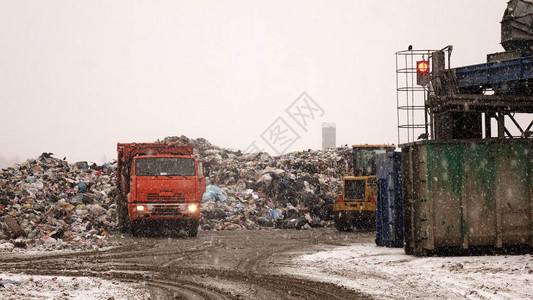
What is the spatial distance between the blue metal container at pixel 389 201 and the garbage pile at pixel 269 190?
8705 millimetres

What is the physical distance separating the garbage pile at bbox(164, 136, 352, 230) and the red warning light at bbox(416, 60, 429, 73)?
6.53 metres

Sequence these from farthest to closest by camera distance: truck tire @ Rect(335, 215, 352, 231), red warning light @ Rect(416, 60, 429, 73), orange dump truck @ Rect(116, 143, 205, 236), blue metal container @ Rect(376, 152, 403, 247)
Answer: truck tire @ Rect(335, 215, 352, 231) < red warning light @ Rect(416, 60, 429, 73) < orange dump truck @ Rect(116, 143, 205, 236) < blue metal container @ Rect(376, 152, 403, 247)

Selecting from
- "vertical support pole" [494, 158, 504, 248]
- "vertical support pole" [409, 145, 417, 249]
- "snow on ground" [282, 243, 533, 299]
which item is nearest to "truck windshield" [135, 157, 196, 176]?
"snow on ground" [282, 243, 533, 299]

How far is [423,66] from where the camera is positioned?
61.1 ft

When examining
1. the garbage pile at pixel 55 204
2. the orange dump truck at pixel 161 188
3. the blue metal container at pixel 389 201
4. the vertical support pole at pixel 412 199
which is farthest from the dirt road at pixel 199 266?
the vertical support pole at pixel 412 199

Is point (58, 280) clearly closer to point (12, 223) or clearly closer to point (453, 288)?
point (453, 288)

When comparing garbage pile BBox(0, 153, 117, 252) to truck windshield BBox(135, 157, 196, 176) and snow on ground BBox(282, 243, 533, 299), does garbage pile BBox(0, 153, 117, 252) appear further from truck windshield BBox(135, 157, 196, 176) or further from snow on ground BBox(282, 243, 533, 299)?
snow on ground BBox(282, 243, 533, 299)

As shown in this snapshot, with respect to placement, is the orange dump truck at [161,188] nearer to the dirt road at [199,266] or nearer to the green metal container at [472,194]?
the dirt road at [199,266]

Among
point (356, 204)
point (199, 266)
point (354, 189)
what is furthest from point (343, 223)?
point (199, 266)

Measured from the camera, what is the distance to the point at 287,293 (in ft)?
24.8

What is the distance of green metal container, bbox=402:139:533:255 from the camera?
427 inches

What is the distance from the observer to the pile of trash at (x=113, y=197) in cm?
1703

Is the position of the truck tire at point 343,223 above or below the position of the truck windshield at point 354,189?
below

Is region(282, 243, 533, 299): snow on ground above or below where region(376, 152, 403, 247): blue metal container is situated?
below
